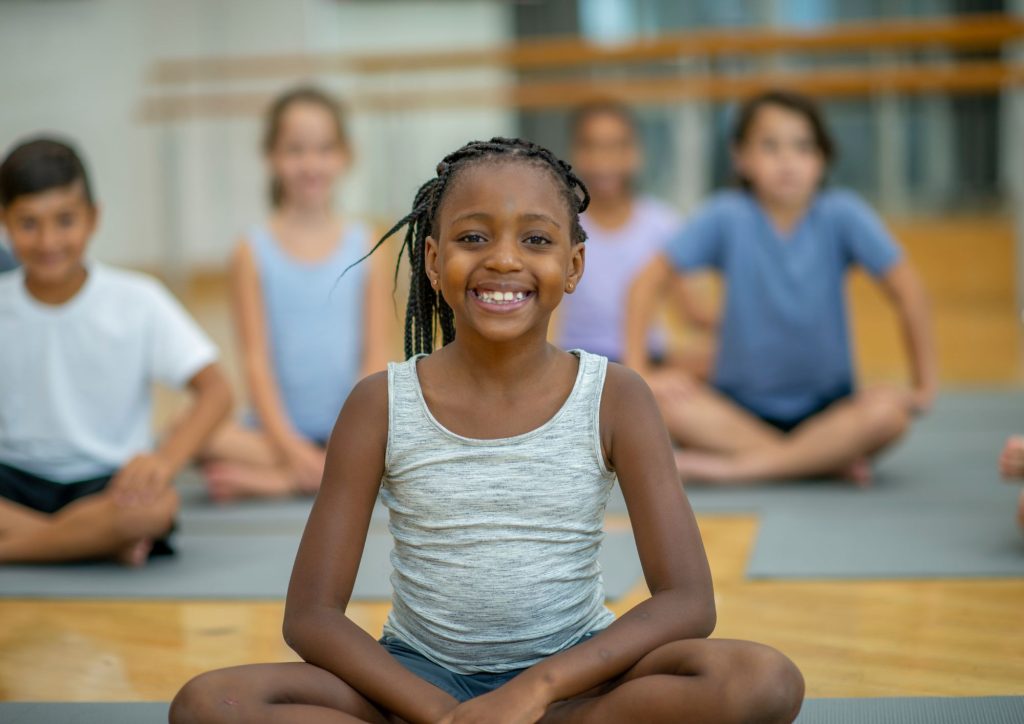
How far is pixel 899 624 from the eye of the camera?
1.78 m

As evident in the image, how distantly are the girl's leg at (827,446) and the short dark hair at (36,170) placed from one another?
4.25ft

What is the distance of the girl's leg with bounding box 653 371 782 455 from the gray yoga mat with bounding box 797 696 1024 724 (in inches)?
58.4

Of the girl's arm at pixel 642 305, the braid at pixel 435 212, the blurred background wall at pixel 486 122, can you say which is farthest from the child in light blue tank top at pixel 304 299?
the blurred background wall at pixel 486 122

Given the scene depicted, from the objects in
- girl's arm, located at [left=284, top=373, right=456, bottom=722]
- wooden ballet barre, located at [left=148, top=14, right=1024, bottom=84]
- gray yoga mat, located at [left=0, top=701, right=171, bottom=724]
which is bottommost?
gray yoga mat, located at [left=0, top=701, right=171, bottom=724]

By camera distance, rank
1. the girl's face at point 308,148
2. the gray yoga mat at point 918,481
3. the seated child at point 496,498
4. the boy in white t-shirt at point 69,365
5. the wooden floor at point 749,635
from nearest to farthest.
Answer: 1. the seated child at point 496,498
2. the wooden floor at point 749,635
3. the boy in white t-shirt at point 69,365
4. the gray yoga mat at point 918,481
5. the girl's face at point 308,148

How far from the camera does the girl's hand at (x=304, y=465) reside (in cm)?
282

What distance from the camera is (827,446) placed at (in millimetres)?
2809

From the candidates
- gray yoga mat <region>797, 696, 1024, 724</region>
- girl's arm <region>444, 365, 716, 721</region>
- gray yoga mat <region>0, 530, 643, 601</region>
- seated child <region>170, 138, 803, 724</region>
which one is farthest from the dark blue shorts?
gray yoga mat <region>0, 530, 643, 601</region>

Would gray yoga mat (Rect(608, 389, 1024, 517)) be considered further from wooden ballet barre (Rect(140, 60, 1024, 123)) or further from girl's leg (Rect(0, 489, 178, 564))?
wooden ballet barre (Rect(140, 60, 1024, 123))

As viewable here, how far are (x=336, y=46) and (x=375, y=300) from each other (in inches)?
204

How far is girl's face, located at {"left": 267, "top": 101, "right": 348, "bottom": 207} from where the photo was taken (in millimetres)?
2984

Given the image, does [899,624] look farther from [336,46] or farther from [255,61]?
[336,46]

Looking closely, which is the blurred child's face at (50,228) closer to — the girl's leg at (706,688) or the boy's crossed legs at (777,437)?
the boy's crossed legs at (777,437)

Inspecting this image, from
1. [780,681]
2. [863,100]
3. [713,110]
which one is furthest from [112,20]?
[780,681]
